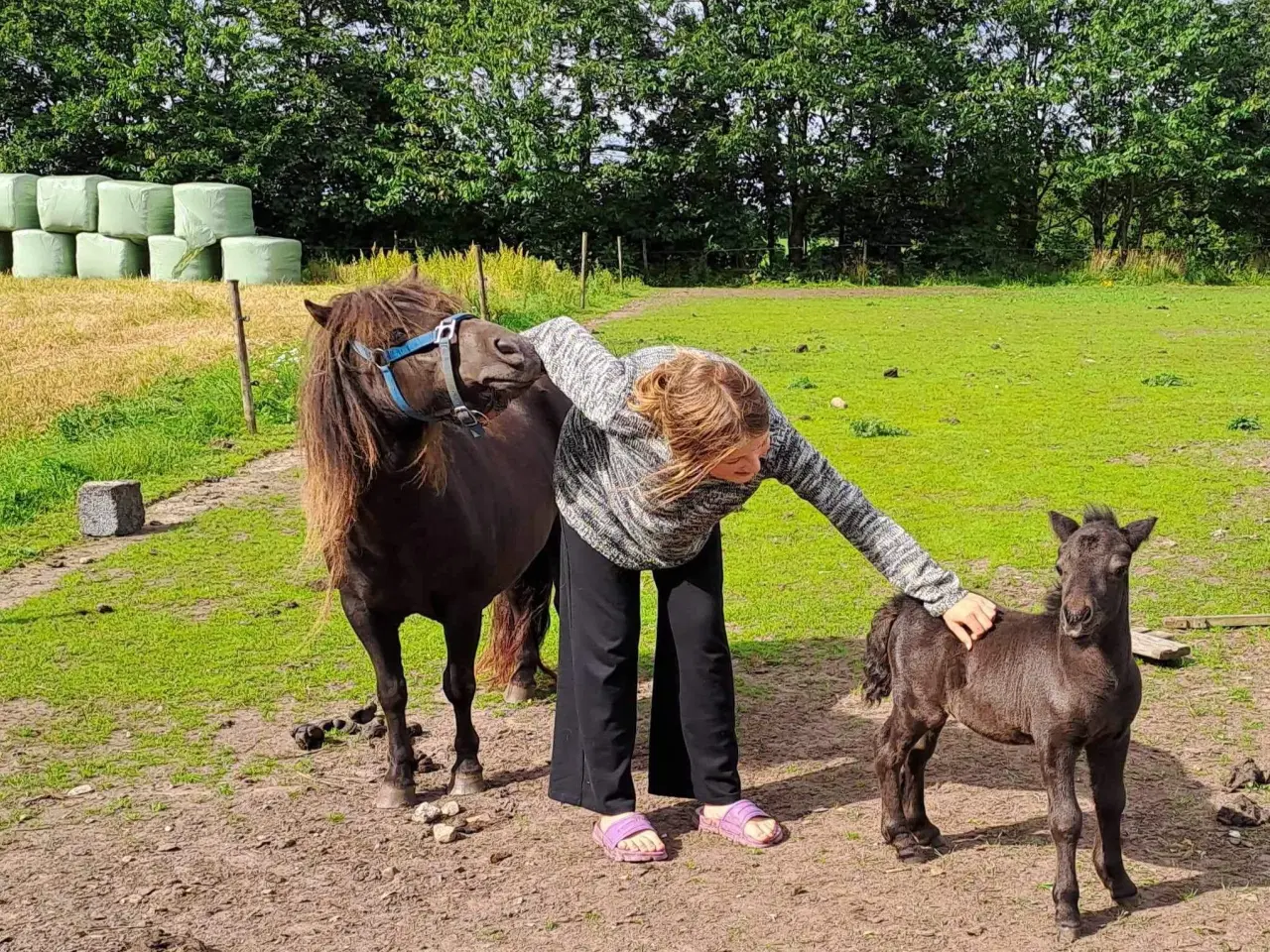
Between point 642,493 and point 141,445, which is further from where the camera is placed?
point 141,445

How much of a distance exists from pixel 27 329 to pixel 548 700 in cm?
1877

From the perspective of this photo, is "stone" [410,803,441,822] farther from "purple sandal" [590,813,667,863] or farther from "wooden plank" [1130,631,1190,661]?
"wooden plank" [1130,631,1190,661]

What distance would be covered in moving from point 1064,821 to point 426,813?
7.59 ft

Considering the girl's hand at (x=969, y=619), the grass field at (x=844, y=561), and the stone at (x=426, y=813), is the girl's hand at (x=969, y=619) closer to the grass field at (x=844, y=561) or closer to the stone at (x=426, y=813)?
the grass field at (x=844, y=561)

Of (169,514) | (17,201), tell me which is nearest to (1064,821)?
(169,514)

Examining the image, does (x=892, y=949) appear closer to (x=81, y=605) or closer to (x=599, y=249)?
(x=81, y=605)

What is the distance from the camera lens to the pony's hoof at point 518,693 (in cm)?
604

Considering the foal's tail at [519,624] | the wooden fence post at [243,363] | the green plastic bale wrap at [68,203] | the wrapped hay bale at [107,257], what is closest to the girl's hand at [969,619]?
the foal's tail at [519,624]

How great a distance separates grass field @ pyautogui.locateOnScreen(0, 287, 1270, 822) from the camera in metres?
5.80

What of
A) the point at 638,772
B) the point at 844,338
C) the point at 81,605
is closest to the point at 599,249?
the point at 844,338

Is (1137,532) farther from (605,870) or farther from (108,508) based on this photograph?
(108,508)

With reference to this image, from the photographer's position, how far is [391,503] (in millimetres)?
4406

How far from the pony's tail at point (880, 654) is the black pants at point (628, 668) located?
0.50 m

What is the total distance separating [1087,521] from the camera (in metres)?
3.68
